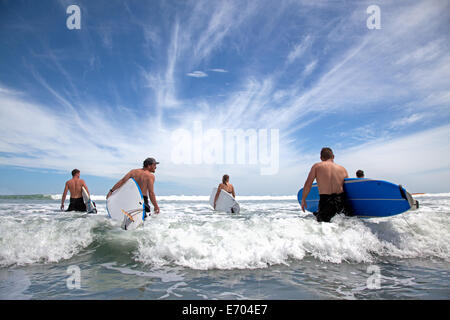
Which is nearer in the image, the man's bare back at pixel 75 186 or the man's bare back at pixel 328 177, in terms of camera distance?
the man's bare back at pixel 328 177

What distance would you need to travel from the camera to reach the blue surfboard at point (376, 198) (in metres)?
4.63

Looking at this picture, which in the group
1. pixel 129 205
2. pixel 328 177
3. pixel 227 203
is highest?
pixel 328 177

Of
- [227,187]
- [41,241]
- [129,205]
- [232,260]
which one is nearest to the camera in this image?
[232,260]

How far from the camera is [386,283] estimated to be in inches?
106

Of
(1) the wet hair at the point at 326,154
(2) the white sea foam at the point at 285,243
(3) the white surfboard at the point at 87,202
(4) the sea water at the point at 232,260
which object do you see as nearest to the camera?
(4) the sea water at the point at 232,260

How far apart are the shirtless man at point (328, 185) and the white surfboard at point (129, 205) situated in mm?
3208

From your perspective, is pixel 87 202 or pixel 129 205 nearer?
pixel 129 205

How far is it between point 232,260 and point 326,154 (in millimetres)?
2845

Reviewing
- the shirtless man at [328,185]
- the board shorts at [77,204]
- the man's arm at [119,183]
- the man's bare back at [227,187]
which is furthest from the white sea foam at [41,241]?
the man's bare back at [227,187]

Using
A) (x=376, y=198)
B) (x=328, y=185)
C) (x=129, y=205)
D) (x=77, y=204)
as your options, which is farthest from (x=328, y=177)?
(x=77, y=204)

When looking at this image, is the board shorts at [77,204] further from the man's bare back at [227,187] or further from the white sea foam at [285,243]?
the white sea foam at [285,243]

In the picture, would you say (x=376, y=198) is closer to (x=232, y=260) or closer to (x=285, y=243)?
(x=285, y=243)

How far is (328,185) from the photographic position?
4.70 meters
